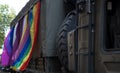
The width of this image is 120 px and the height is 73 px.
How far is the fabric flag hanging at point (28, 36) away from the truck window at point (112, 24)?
10.7 feet

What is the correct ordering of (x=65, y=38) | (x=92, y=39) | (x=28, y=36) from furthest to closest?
(x=28, y=36)
(x=65, y=38)
(x=92, y=39)

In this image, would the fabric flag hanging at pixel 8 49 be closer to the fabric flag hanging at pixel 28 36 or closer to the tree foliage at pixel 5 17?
the fabric flag hanging at pixel 28 36

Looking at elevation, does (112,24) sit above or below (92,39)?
above

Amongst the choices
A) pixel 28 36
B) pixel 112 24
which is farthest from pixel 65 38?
pixel 28 36

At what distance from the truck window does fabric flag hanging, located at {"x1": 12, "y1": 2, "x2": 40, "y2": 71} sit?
10.7 feet

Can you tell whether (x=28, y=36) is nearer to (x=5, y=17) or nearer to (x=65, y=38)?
(x=65, y=38)

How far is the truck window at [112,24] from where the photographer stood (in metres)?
4.73

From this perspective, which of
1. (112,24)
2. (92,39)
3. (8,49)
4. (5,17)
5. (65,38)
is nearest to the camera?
(112,24)

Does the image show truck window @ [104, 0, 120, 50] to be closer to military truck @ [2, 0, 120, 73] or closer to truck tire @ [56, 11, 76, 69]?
military truck @ [2, 0, 120, 73]

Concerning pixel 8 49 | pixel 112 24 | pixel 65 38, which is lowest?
pixel 8 49

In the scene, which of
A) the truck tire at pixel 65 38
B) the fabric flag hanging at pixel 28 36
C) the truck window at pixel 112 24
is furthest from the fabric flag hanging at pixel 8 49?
the truck window at pixel 112 24

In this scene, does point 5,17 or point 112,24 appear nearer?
point 112,24

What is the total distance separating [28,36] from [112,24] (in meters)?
4.24

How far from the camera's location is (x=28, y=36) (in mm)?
8789
